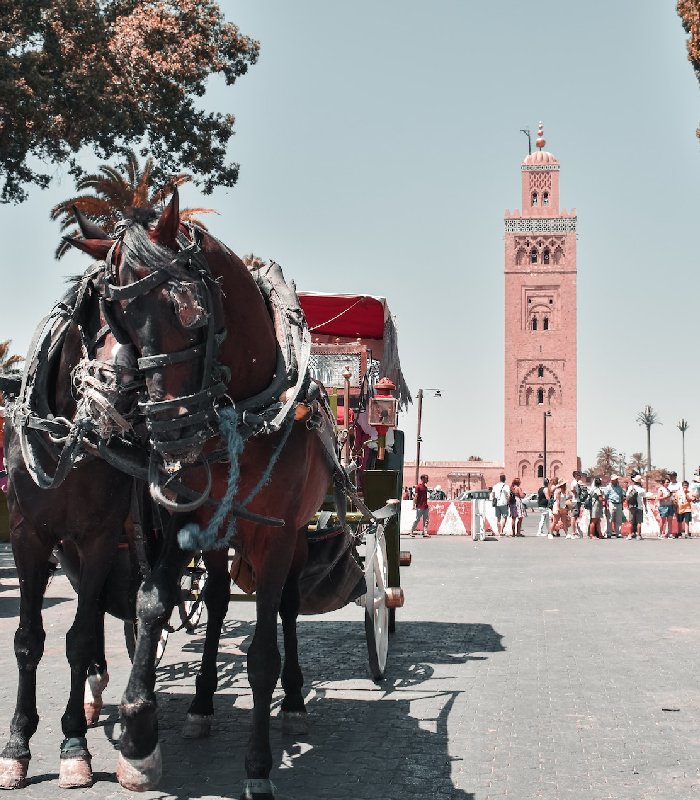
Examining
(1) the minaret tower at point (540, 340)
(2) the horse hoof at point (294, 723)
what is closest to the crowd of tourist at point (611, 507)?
(2) the horse hoof at point (294, 723)

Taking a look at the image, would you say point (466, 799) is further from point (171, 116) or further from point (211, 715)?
point (171, 116)

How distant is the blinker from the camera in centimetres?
344

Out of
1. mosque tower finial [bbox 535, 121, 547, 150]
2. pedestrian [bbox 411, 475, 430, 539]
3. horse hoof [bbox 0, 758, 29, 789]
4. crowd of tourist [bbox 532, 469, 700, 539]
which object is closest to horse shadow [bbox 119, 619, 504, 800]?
horse hoof [bbox 0, 758, 29, 789]

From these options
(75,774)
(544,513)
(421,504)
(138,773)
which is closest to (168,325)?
(138,773)

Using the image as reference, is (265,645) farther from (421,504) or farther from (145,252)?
(421,504)

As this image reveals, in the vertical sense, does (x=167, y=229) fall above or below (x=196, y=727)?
above

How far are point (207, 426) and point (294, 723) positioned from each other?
224 centimetres

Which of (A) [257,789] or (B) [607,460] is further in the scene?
(B) [607,460]

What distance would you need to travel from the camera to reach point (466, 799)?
4.07 meters

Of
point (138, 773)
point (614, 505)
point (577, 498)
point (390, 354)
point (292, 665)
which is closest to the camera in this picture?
point (138, 773)

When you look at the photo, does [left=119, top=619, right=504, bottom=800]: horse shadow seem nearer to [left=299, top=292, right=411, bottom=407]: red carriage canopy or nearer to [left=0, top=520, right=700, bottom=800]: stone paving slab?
[left=0, top=520, right=700, bottom=800]: stone paving slab

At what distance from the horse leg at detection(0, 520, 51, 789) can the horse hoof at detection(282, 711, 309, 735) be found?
4.37 ft

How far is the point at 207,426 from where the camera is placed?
141 inches

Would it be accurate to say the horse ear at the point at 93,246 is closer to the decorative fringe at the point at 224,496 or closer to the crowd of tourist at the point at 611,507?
the decorative fringe at the point at 224,496
